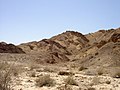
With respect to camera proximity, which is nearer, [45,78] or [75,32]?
[45,78]

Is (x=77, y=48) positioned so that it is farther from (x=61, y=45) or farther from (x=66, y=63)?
(x=66, y=63)

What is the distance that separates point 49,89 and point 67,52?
195ft

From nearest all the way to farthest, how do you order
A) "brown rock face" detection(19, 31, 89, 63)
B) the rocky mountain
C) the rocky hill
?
the rocky hill < the rocky mountain < "brown rock face" detection(19, 31, 89, 63)

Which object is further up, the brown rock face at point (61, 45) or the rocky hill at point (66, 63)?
the brown rock face at point (61, 45)

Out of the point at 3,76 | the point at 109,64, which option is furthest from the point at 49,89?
the point at 109,64

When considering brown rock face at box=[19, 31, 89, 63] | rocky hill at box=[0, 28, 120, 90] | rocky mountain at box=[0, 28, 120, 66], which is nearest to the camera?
rocky hill at box=[0, 28, 120, 90]

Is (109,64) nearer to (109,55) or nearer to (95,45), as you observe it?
(109,55)

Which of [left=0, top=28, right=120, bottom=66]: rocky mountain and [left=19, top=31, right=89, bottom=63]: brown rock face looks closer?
[left=0, top=28, right=120, bottom=66]: rocky mountain

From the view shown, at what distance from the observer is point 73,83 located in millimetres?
14609

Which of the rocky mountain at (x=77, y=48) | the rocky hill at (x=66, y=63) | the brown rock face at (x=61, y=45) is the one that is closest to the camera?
the rocky hill at (x=66, y=63)

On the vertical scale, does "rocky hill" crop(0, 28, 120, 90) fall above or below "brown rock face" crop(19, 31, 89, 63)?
below

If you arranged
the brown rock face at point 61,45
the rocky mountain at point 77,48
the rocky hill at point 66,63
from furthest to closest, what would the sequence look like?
the brown rock face at point 61,45 → the rocky mountain at point 77,48 → the rocky hill at point 66,63

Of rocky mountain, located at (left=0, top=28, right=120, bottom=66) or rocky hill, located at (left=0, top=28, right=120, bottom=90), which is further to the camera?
rocky mountain, located at (left=0, top=28, right=120, bottom=66)

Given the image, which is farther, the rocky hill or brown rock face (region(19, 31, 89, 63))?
brown rock face (region(19, 31, 89, 63))
